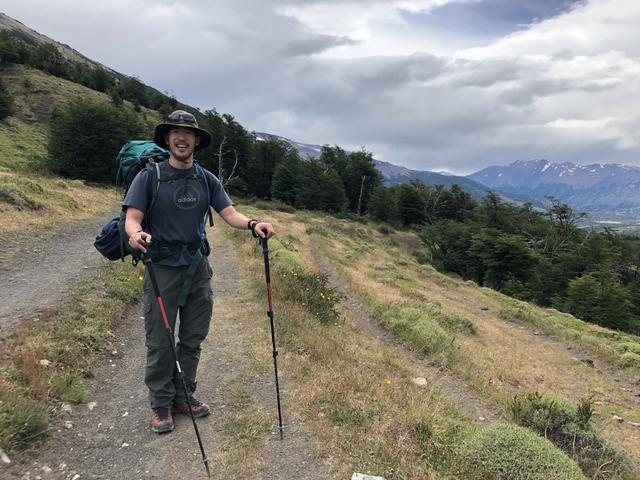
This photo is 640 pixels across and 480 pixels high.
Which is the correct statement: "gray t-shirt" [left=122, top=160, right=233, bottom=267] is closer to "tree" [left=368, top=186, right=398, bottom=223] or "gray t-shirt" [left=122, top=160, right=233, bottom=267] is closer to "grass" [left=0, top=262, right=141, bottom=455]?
"grass" [left=0, top=262, right=141, bottom=455]

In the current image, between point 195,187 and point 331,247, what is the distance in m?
30.0

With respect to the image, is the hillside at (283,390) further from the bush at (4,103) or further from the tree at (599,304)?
the bush at (4,103)

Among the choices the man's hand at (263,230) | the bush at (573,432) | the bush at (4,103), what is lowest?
the bush at (573,432)

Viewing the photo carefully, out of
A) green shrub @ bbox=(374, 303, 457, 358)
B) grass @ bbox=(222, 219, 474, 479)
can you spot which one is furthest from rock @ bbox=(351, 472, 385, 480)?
green shrub @ bbox=(374, 303, 457, 358)

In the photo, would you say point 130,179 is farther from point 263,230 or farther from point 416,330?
point 416,330

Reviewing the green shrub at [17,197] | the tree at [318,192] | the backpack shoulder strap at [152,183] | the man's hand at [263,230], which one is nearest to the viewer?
the backpack shoulder strap at [152,183]

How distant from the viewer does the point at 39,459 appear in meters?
4.07

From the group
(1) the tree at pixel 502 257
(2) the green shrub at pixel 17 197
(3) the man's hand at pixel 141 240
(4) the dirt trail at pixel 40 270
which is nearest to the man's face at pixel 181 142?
(3) the man's hand at pixel 141 240

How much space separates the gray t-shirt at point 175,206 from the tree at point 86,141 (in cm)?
4241

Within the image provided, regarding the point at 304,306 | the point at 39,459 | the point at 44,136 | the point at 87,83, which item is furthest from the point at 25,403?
the point at 87,83

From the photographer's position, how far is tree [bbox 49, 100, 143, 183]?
133 ft

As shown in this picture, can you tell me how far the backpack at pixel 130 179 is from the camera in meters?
4.20

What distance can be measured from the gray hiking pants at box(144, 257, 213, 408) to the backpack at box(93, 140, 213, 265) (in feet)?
1.39

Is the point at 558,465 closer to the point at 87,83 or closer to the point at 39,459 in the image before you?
the point at 39,459
